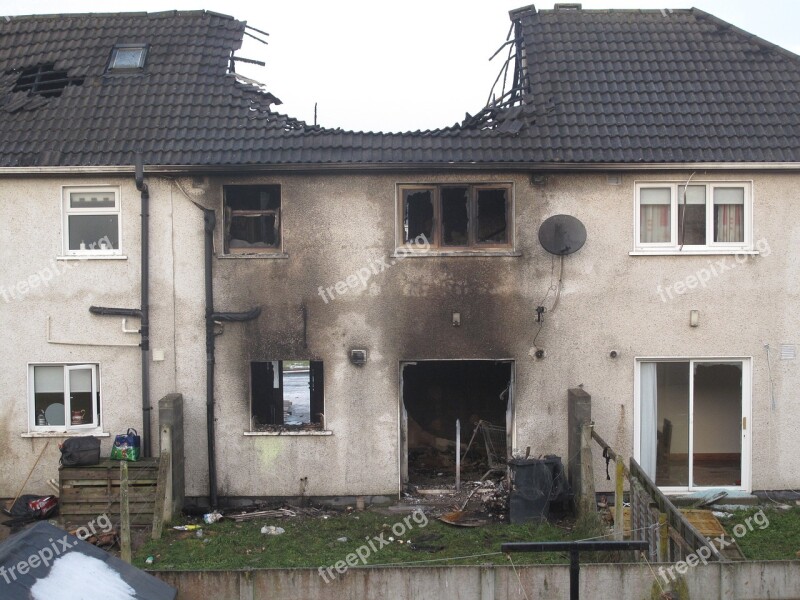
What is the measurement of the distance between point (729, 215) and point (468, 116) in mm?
4448

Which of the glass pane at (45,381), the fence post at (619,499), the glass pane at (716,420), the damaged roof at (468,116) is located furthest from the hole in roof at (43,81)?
the glass pane at (716,420)

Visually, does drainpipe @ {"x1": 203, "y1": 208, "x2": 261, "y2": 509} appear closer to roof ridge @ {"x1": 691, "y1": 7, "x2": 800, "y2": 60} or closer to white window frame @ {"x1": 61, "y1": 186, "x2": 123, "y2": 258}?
white window frame @ {"x1": 61, "y1": 186, "x2": 123, "y2": 258}

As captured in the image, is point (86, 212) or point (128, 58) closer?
point (86, 212)

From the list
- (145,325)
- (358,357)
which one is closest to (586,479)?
(358,357)

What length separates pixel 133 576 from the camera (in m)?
7.52

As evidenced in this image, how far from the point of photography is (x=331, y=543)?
10820 millimetres

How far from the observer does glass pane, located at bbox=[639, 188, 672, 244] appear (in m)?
12.6

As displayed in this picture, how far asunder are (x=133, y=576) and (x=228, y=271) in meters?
5.89

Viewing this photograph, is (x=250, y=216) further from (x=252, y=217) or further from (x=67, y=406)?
(x=67, y=406)

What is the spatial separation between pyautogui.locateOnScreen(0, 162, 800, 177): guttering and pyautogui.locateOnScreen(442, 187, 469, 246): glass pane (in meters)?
0.53

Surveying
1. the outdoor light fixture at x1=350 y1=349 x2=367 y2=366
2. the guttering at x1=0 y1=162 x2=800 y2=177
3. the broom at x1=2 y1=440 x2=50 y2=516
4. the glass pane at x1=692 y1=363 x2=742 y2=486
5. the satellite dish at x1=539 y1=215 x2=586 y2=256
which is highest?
the guttering at x1=0 y1=162 x2=800 y2=177

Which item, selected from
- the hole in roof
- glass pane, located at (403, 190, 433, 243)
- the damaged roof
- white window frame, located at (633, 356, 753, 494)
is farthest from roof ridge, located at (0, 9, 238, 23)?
white window frame, located at (633, 356, 753, 494)

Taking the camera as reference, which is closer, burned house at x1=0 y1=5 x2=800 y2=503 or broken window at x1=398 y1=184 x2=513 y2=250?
burned house at x1=0 y1=5 x2=800 y2=503

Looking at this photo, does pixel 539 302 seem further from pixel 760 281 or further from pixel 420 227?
pixel 760 281
